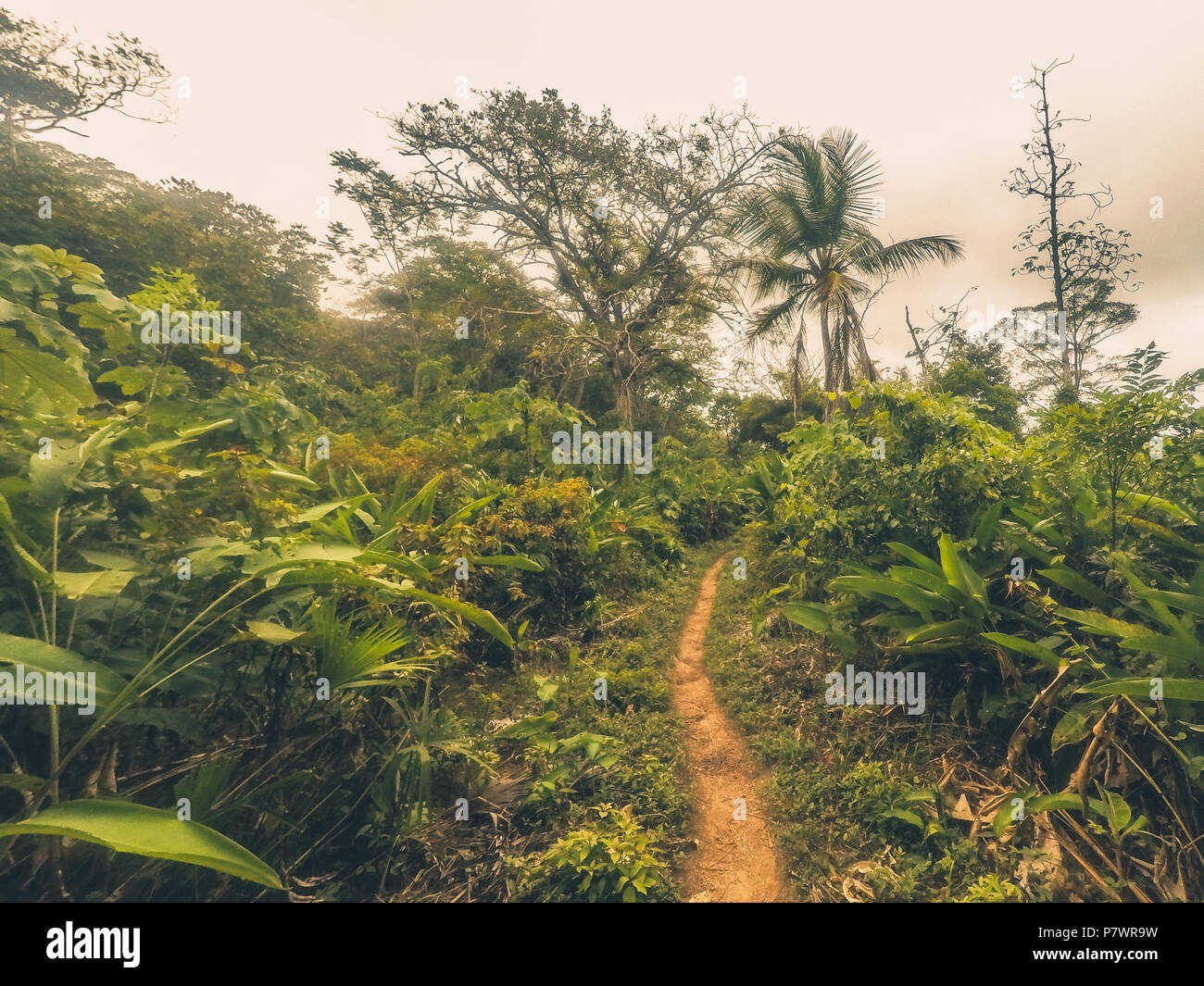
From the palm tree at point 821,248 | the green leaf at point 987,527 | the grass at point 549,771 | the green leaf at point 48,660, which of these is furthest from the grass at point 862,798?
the palm tree at point 821,248

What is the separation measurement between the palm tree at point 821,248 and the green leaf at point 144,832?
10690mm

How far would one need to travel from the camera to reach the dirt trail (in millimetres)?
2697

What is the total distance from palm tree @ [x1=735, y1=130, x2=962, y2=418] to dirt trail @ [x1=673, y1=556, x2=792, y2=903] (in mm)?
7799

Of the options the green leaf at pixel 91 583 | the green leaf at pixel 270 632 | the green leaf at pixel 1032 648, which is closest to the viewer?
the green leaf at pixel 91 583

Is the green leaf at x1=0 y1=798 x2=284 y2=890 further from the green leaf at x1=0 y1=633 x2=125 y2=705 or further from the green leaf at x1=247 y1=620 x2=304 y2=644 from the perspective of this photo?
the green leaf at x1=247 y1=620 x2=304 y2=644

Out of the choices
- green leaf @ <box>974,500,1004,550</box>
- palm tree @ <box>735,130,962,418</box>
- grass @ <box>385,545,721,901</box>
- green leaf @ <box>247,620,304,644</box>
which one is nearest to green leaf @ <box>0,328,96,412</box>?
green leaf @ <box>247,620,304,644</box>

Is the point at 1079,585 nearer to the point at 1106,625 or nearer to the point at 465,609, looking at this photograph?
the point at 1106,625

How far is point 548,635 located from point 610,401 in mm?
11079

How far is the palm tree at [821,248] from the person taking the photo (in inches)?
412

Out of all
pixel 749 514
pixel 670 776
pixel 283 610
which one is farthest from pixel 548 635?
pixel 749 514

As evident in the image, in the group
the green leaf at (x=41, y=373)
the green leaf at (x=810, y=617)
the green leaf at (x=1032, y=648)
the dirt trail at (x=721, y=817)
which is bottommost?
the dirt trail at (x=721, y=817)

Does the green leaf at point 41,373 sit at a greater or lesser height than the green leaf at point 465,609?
greater

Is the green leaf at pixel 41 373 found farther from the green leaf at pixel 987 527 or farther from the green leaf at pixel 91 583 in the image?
the green leaf at pixel 987 527

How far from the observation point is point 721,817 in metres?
3.19
